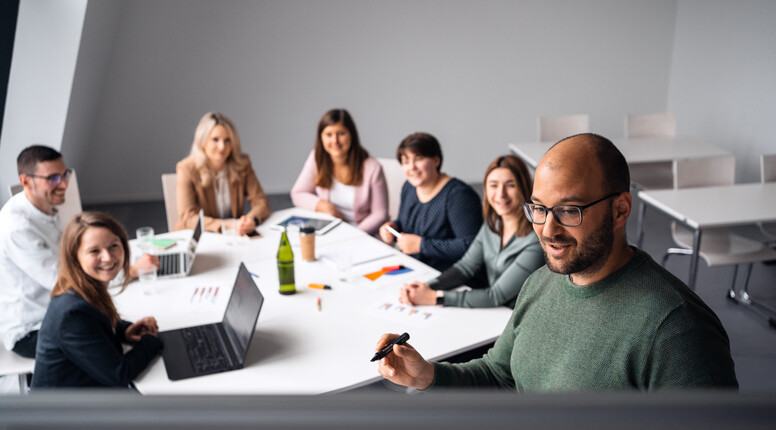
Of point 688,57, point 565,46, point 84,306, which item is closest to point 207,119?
point 84,306

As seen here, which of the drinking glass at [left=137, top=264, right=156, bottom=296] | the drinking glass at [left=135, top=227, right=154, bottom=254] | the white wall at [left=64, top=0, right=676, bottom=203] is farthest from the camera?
the white wall at [left=64, top=0, right=676, bottom=203]

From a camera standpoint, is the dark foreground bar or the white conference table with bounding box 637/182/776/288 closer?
the dark foreground bar

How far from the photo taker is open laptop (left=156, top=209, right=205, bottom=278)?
3078mm

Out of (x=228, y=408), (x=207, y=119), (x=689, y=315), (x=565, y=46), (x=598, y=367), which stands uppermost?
(x=565, y=46)

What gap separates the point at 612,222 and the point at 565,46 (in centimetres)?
646

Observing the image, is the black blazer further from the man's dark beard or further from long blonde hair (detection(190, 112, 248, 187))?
long blonde hair (detection(190, 112, 248, 187))

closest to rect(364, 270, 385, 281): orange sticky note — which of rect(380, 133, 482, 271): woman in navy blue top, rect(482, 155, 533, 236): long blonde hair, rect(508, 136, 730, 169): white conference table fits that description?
rect(380, 133, 482, 271): woman in navy blue top

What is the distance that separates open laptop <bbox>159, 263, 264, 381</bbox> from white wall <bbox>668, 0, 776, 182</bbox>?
5739 millimetres

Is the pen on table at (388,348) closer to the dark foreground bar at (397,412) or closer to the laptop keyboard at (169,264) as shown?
the dark foreground bar at (397,412)

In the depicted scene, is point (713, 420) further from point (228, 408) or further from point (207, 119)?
point (207, 119)

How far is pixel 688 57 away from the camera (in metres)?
7.29

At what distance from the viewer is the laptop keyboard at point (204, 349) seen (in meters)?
2.26

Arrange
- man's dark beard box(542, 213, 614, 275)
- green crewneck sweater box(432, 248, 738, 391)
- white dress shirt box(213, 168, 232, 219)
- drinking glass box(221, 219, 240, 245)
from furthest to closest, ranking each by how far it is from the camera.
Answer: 1. white dress shirt box(213, 168, 232, 219)
2. drinking glass box(221, 219, 240, 245)
3. man's dark beard box(542, 213, 614, 275)
4. green crewneck sweater box(432, 248, 738, 391)

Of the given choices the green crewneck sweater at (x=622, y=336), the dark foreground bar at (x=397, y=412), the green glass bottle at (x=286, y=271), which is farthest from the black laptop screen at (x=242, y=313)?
the dark foreground bar at (x=397, y=412)
